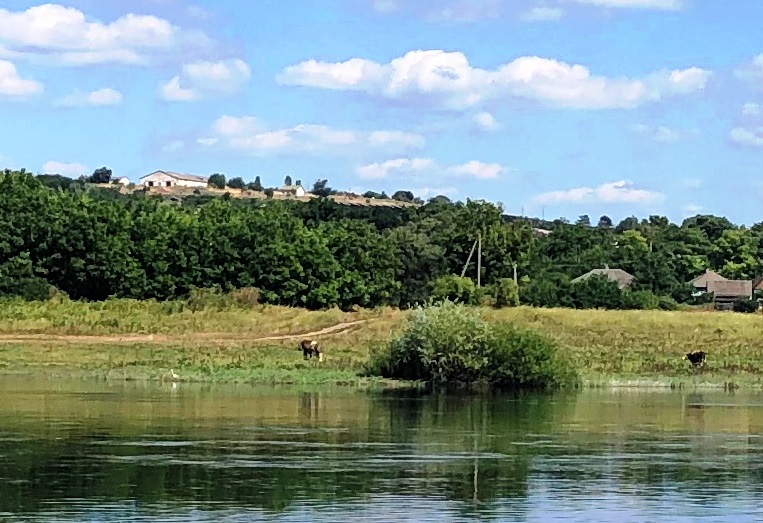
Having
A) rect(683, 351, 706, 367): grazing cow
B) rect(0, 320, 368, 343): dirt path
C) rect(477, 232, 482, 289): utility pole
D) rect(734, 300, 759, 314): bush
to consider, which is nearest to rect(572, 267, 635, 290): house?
rect(734, 300, 759, 314): bush

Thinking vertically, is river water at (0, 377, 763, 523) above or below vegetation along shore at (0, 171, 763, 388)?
below

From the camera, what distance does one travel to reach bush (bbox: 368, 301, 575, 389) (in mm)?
49375

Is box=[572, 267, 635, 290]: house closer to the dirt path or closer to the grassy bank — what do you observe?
the grassy bank

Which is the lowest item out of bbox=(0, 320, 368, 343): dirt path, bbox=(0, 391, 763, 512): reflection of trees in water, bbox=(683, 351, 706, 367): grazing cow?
bbox=(0, 391, 763, 512): reflection of trees in water

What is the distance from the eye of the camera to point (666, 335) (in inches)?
2830

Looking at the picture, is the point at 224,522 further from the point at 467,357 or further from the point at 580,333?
the point at 580,333

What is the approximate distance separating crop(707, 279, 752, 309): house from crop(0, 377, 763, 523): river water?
96101 millimetres

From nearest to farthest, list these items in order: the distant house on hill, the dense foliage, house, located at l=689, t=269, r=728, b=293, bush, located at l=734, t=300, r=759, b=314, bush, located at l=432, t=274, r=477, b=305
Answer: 1. the dense foliage
2. bush, located at l=432, t=274, r=477, b=305
3. bush, located at l=734, t=300, r=759, b=314
4. the distant house on hill
5. house, located at l=689, t=269, r=728, b=293

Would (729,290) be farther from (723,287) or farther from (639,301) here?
(639,301)

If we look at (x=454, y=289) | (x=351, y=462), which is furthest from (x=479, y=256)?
(x=351, y=462)

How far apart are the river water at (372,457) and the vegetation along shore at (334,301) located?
447cm

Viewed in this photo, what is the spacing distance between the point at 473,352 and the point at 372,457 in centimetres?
1902

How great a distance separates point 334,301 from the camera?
309ft

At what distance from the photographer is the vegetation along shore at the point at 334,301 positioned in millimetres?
52469
